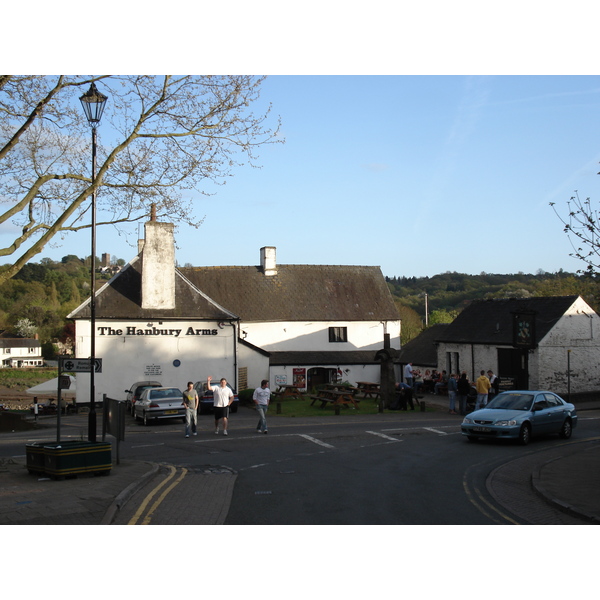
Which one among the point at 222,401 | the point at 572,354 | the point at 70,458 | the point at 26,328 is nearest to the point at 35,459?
the point at 70,458

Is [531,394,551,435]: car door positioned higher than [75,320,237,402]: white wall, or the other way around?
[75,320,237,402]: white wall

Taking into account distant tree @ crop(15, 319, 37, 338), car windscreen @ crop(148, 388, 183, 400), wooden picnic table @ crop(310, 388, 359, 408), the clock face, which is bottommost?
wooden picnic table @ crop(310, 388, 359, 408)

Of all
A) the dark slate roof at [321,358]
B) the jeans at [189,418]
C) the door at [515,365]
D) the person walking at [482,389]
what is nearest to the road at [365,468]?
the jeans at [189,418]

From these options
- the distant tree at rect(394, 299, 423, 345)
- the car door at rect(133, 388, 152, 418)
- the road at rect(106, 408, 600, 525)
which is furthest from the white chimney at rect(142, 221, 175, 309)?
the distant tree at rect(394, 299, 423, 345)

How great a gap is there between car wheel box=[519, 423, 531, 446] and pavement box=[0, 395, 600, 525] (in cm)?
182

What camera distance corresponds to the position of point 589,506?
1065cm

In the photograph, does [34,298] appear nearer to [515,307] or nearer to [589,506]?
[515,307]

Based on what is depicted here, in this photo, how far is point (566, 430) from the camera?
2039 centimetres

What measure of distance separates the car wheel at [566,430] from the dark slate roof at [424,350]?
24.5 meters

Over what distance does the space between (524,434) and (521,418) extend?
453 millimetres

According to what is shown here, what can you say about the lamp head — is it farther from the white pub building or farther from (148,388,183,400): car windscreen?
the white pub building

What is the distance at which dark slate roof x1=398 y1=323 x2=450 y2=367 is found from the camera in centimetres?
4628

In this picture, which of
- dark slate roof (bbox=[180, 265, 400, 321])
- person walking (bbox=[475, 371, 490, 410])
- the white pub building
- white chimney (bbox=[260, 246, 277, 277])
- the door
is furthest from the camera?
white chimney (bbox=[260, 246, 277, 277])

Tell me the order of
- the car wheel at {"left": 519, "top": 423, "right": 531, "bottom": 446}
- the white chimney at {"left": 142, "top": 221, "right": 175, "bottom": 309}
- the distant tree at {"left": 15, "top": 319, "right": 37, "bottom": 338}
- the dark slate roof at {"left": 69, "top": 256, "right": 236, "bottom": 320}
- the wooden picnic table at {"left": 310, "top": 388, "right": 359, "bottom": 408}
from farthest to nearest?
the distant tree at {"left": 15, "top": 319, "right": 37, "bottom": 338} < the white chimney at {"left": 142, "top": 221, "right": 175, "bottom": 309} < the dark slate roof at {"left": 69, "top": 256, "right": 236, "bottom": 320} < the wooden picnic table at {"left": 310, "top": 388, "right": 359, "bottom": 408} < the car wheel at {"left": 519, "top": 423, "right": 531, "bottom": 446}
